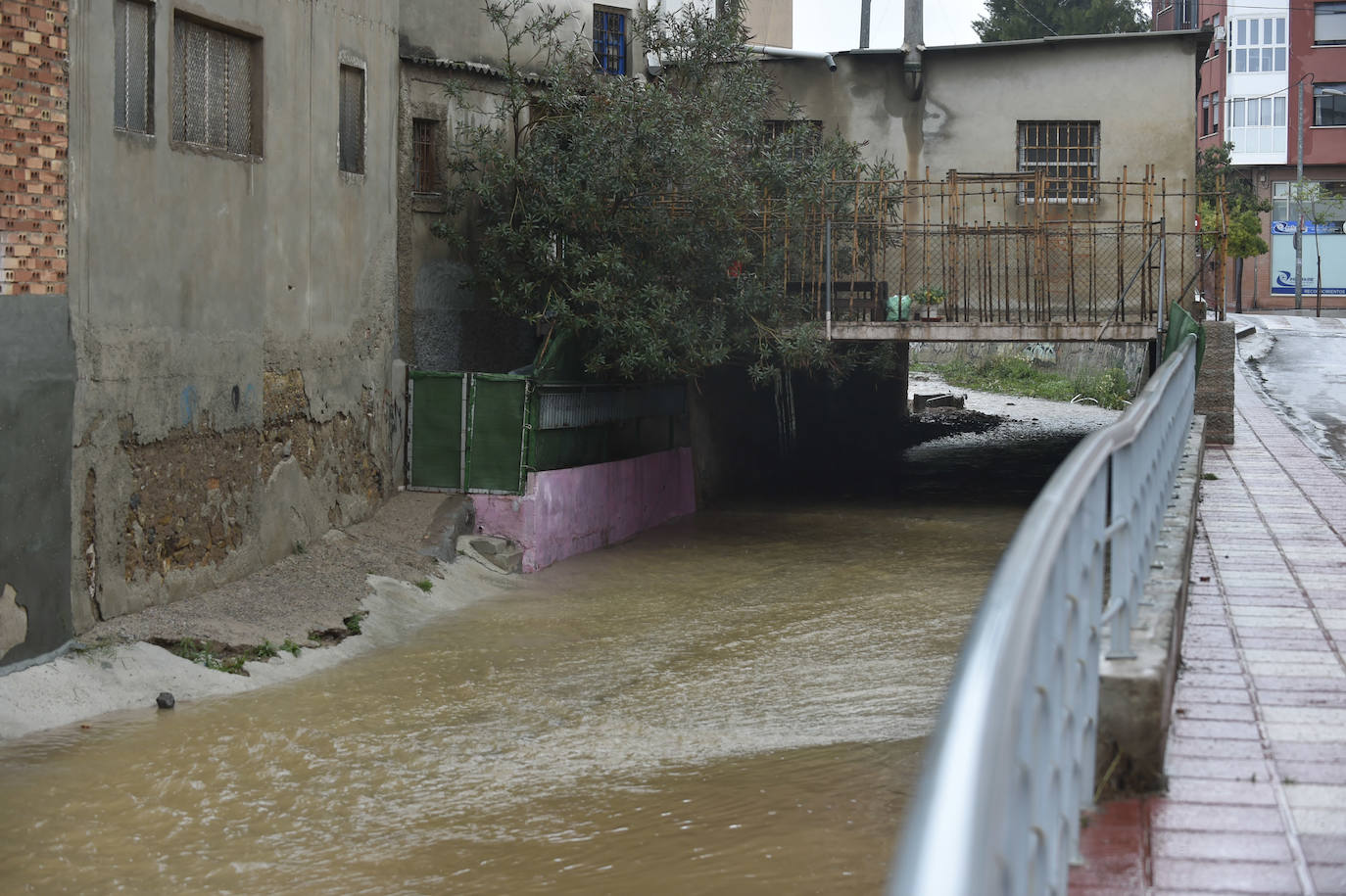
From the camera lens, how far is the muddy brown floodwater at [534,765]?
7.37 metres

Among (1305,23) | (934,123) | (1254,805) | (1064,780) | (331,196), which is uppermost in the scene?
(1305,23)

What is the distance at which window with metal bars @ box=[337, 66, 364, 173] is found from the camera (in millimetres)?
15188

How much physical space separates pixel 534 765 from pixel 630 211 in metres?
9.11

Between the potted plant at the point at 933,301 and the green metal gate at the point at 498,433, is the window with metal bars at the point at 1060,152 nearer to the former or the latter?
the potted plant at the point at 933,301

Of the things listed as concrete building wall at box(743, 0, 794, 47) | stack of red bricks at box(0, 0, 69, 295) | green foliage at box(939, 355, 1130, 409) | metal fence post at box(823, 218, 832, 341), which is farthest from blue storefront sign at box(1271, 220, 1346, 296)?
stack of red bricks at box(0, 0, 69, 295)

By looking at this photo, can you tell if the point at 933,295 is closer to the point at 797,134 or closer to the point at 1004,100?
the point at 797,134

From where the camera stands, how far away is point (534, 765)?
916cm

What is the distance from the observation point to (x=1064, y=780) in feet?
11.0

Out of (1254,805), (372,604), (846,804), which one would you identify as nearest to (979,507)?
(372,604)

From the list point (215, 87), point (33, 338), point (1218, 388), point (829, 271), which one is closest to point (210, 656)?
point (33, 338)

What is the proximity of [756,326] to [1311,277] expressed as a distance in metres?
36.7

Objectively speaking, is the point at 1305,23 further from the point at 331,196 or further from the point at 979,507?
the point at 331,196

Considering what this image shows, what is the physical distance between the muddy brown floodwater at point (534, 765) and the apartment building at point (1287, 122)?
1521 inches

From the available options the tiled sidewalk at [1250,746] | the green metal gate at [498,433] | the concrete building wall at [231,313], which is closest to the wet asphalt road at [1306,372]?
the tiled sidewalk at [1250,746]
